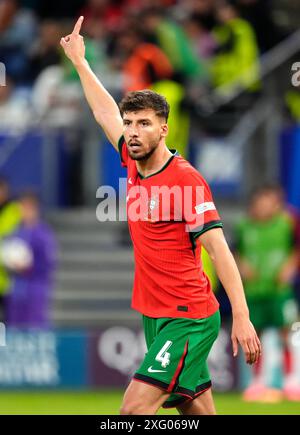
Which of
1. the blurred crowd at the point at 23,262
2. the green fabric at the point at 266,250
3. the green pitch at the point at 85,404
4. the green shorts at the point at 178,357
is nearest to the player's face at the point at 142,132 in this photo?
the green shorts at the point at 178,357

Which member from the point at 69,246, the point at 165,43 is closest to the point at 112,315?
the point at 69,246

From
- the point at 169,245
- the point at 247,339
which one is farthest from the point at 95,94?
the point at 247,339

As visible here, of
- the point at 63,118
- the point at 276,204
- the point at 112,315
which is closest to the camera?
the point at 276,204

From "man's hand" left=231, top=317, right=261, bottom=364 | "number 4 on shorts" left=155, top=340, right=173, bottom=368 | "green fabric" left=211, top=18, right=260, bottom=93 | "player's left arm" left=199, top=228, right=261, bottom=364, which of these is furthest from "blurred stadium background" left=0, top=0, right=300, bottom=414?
"man's hand" left=231, top=317, right=261, bottom=364

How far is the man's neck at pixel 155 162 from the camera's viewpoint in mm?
7500

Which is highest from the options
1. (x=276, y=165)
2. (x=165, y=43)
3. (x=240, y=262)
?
(x=165, y=43)

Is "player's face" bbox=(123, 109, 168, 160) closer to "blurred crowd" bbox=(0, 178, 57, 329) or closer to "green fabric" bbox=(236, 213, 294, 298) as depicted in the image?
"green fabric" bbox=(236, 213, 294, 298)

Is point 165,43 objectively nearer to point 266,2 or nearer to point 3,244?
point 266,2

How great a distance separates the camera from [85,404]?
12672 millimetres

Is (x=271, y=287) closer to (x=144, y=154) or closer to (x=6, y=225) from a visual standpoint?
(x=6, y=225)

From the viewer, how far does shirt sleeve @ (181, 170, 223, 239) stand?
23.9 feet

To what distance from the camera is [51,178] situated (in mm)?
16391

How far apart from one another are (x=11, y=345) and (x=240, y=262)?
8.96 ft

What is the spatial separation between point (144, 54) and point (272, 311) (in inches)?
141
